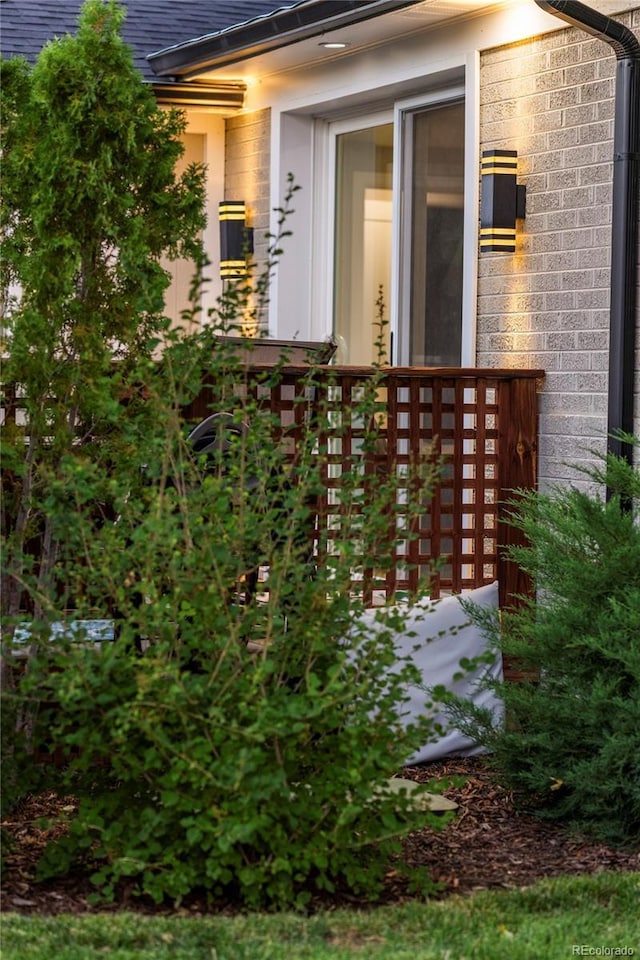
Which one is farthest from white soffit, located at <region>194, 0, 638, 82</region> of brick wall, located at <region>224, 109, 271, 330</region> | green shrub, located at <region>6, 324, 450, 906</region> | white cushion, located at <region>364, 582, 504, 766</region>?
green shrub, located at <region>6, 324, 450, 906</region>

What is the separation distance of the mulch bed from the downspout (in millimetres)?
1700

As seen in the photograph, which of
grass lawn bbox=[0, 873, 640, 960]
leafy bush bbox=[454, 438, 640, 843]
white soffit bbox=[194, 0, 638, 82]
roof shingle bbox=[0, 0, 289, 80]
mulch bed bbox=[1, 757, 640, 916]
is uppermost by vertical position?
roof shingle bbox=[0, 0, 289, 80]

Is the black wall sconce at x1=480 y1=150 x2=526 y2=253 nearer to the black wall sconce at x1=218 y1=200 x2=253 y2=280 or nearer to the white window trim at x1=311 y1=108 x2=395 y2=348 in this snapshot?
the white window trim at x1=311 y1=108 x2=395 y2=348

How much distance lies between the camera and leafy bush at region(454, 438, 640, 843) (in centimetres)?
425

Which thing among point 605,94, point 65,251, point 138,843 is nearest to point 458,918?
point 138,843

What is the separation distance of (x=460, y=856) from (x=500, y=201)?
338 cm

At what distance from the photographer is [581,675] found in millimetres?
4461

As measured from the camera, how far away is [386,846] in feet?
11.9

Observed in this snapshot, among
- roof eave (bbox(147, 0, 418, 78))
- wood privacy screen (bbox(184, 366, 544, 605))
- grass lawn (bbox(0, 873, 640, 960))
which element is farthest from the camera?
roof eave (bbox(147, 0, 418, 78))

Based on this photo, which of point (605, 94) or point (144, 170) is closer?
point (144, 170)

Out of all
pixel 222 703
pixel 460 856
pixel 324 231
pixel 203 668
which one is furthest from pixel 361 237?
pixel 222 703

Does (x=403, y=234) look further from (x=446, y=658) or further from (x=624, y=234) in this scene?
(x=446, y=658)

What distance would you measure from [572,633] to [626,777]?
486 mm

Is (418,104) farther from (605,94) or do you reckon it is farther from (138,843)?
(138,843)
